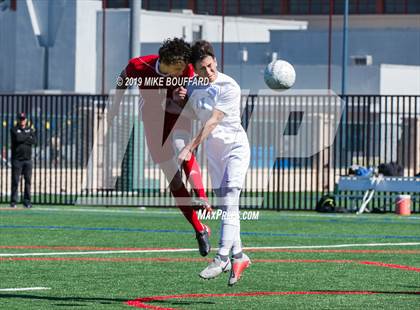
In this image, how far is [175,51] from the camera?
11992 millimetres

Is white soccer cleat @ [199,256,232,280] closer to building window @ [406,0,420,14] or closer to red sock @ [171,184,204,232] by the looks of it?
red sock @ [171,184,204,232]

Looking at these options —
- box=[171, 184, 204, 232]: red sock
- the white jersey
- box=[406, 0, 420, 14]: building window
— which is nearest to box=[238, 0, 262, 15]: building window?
box=[406, 0, 420, 14]: building window

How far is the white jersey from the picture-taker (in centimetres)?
1193

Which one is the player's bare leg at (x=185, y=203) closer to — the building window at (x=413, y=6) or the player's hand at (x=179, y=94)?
the player's hand at (x=179, y=94)

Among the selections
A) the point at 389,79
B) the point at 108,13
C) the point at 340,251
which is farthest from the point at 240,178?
the point at 108,13

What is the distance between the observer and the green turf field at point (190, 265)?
11.8 m

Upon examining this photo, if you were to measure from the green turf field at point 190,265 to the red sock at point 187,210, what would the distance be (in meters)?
0.62

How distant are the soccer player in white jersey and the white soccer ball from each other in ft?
30.6

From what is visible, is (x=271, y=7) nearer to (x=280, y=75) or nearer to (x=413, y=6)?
(x=413, y=6)

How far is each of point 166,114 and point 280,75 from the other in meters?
8.52

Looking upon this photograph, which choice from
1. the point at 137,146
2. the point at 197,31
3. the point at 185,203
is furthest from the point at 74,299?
the point at 197,31

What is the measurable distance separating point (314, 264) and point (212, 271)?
3757 millimetres


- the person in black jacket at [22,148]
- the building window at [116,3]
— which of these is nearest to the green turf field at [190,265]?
the person in black jacket at [22,148]

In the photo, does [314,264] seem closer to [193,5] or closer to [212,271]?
[212,271]
